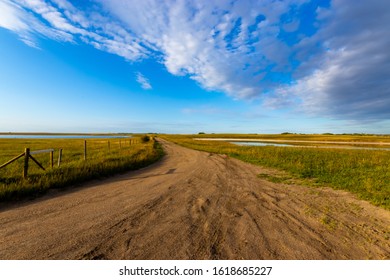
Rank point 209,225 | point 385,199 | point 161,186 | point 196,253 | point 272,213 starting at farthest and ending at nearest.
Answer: point 161,186, point 385,199, point 272,213, point 209,225, point 196,253

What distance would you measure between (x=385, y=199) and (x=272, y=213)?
5.04m

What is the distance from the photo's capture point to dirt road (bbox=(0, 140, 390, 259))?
384cm

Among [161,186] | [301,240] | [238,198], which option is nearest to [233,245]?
[301,240]

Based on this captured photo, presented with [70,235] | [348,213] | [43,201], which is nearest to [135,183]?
[43,201]

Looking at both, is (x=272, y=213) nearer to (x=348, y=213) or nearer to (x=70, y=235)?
(x=348, y=213)

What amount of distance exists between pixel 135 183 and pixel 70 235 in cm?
520

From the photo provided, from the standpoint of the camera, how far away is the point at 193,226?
16.3 ft

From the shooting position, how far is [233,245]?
4.10m

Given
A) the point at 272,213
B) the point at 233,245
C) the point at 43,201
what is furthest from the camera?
the point at 43,201

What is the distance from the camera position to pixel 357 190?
842 cm

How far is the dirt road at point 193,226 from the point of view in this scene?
12.6 ft
